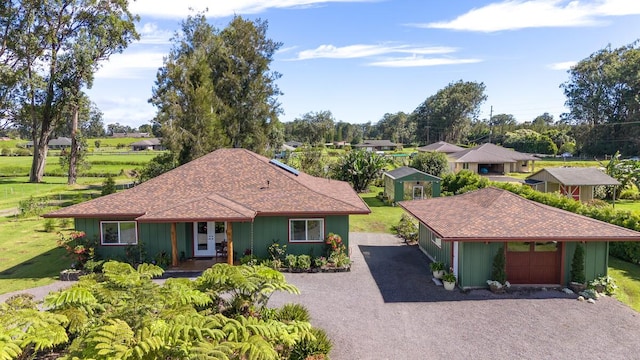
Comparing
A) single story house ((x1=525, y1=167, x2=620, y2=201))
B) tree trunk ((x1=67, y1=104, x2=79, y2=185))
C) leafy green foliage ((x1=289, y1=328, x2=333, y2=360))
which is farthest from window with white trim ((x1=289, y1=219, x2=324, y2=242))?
tree trunk ((x1=67, y1=104, x2=79, y2=185))

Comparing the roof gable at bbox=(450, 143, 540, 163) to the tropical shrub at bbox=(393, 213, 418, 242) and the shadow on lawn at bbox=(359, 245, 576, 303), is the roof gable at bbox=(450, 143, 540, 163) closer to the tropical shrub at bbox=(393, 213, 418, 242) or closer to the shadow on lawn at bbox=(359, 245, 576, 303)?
the tropical shrub at bbox=(393, 213, 418, 242)

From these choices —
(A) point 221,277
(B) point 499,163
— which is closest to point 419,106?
(B) point 499,163

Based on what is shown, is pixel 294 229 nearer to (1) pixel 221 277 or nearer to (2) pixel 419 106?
(1) pixel 221 277

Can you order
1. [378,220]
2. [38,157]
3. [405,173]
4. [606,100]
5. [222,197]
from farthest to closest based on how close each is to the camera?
Answer: [606,100]
[38,157]
[405,173]
[378,220]
[222,197]

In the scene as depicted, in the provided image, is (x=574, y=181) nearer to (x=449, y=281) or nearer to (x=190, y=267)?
(x=449, y=281)

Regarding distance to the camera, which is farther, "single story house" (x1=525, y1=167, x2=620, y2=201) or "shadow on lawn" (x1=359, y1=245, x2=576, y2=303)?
"single story house" (x1=525, y1=167, x2=620, y2=201)

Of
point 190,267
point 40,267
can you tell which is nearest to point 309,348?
point 190,267
